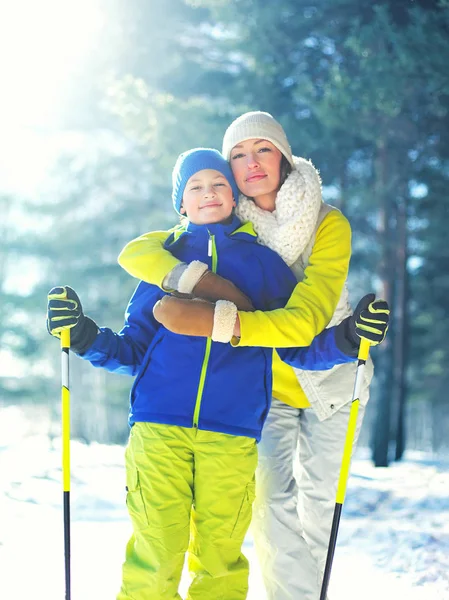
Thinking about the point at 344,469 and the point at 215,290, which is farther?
the point at 344,469

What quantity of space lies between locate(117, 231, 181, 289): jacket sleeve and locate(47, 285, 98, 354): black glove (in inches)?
8.6

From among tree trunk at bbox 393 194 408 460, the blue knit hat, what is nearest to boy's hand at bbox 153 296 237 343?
the blue knit hat

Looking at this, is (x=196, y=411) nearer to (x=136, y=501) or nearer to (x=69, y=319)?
(x=136, y=501)

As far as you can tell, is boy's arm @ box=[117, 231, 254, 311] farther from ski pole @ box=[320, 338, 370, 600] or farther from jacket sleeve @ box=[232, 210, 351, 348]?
ski pole @ box=[320, 338, 370, 600]

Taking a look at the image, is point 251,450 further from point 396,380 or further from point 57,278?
point 57,278

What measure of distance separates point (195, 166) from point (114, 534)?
10.9 feet

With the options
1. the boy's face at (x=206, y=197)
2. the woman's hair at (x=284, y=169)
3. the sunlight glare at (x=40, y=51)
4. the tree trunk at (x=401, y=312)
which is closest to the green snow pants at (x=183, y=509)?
the boy's face at (x=206, y=197)

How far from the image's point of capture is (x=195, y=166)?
2.61 meters

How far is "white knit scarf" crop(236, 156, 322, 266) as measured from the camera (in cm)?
272

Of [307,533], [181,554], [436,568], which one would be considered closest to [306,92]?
[436,568]

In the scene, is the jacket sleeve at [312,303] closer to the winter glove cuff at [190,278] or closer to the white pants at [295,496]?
the winter glove cuff at [190,278]

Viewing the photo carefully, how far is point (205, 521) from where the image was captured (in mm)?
2391

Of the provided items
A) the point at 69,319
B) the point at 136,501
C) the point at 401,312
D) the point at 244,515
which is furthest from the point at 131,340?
the point at 401,312

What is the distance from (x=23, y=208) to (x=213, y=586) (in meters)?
15.8
